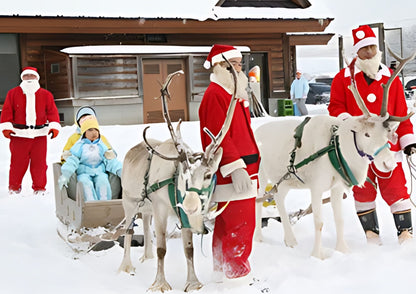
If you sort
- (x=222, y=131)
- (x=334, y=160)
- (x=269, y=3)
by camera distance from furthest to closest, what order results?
(x=269, y=3)
(x=334, y=160)
(x=222, y=131)

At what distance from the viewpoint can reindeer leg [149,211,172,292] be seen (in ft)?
14.3

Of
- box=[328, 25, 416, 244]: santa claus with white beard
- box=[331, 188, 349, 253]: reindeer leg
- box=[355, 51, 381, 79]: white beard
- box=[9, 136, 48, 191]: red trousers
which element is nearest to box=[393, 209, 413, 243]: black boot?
box=[328, 25, 416, 244]: santa claus with white beard

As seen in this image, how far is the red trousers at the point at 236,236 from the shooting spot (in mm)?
4398

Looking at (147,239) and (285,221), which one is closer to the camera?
(147,239)

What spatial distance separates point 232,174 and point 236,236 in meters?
0.44

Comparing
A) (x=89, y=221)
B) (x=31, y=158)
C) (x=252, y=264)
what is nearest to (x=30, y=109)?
(x=31, y=158)

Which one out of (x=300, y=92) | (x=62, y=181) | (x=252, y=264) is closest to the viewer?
(x=252, y=264)

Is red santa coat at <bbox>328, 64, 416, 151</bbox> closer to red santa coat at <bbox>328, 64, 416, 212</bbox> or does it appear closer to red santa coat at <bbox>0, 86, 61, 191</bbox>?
red santa coat at <bbox>328, 64, 416, 212</bbox>

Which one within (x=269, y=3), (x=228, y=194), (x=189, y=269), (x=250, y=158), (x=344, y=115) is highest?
(x=269, y=3)

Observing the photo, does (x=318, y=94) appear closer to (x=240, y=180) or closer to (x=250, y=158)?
(x=250, y=158)

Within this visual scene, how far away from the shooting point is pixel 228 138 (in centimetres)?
439

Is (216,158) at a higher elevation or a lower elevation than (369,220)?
higher

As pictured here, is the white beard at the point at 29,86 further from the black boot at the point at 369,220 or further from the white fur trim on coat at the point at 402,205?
the white fur trim on coat at the point at 402,205

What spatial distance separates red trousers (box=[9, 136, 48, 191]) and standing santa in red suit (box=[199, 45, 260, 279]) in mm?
4987
